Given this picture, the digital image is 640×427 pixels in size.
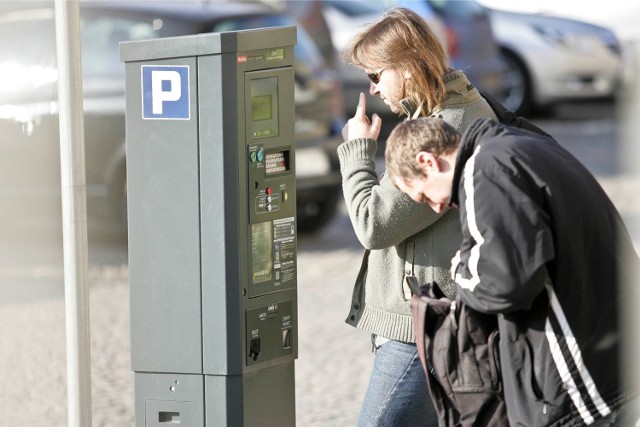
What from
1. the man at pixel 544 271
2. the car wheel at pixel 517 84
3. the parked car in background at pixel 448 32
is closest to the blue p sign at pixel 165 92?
the man at pixel 544 271

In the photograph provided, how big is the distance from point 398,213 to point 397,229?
1.9 inches

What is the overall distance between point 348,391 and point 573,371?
3073mm

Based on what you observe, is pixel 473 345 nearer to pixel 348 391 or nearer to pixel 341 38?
pixel 348 391

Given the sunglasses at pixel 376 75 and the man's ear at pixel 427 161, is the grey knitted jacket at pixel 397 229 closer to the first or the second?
the sunglasses at pixel 376 75

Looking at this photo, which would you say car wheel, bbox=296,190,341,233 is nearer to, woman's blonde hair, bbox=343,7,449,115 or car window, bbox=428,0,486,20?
car window, bbox=428,0,486,20

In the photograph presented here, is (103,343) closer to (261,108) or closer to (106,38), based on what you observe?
(106,38)

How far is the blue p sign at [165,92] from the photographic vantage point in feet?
11.3

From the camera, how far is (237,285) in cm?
344

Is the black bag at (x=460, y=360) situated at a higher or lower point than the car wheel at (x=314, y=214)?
higher

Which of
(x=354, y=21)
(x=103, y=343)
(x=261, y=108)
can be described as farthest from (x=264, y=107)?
(x=354, y=21)

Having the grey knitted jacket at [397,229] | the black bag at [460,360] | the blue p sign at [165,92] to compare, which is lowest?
the black bag at [460,360]

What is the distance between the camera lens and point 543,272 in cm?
261

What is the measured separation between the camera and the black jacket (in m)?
2.60

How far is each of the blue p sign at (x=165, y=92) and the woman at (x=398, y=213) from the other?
51cm
